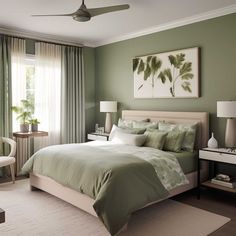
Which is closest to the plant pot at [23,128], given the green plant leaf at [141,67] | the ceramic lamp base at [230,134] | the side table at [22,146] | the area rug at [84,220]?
the side table at [22,146]

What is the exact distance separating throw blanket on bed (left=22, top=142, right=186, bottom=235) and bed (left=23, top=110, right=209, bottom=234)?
0.13 m

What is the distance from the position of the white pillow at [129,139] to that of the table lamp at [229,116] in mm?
1213

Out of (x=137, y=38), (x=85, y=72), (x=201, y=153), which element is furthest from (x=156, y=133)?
(x=85, y=72)

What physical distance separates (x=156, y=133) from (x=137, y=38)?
2186 mm

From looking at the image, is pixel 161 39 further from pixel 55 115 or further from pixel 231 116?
pixel 55 115

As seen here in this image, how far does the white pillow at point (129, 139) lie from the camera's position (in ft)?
14.1

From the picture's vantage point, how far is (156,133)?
427 cm

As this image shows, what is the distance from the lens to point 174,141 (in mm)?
4133

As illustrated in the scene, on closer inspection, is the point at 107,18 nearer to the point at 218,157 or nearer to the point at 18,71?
the point at 18,71

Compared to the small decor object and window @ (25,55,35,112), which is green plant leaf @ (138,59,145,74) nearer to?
the small decor object

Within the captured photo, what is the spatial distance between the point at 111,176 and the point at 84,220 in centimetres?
74

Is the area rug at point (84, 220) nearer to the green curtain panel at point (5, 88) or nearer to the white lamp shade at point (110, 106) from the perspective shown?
the green curtain panel at point (5, 88)

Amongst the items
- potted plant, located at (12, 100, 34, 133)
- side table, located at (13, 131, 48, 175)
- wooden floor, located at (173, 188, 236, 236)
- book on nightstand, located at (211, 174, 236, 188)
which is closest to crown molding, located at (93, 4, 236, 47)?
potted plant, located at (12, 100, 34, 133)

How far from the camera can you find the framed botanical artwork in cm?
450
